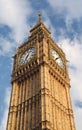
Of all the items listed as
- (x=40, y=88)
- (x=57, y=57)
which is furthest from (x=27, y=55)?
(x=40, y=88)

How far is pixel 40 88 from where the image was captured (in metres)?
36.6

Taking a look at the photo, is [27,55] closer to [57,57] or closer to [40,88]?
[57,57]

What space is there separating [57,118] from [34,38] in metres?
16.0

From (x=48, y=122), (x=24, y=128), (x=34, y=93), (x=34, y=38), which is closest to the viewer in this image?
(x=48, y=122)

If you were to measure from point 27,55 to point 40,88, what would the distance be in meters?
9.24

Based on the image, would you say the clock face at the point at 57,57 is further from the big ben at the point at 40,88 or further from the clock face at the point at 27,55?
the clock face at the point at 27,55

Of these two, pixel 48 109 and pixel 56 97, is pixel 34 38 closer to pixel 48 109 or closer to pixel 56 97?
pixel 56 97

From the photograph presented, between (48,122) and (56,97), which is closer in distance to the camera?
(48,122)

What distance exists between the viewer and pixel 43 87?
36219 millimetres

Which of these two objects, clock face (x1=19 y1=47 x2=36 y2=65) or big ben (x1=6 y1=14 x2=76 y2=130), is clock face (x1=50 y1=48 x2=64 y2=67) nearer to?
big ben (x1=6 y1=14 x2=76 y2=130)

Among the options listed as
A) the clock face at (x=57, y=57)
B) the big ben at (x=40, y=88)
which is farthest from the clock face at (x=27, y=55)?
the clock face at (x=57, y=57)

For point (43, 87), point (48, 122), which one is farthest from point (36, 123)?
point (43, 87)

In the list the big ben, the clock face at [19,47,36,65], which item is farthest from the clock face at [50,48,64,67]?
the clock face at [19,47,36,65]

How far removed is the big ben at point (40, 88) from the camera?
34.6 m
